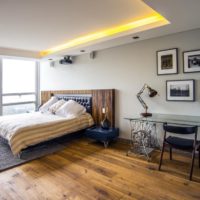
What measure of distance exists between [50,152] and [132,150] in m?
1.64

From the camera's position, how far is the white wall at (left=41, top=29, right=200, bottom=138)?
9.88 ft

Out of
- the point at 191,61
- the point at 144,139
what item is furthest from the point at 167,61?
the point at 144,139

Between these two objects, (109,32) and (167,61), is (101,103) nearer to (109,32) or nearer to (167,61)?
(109,32)

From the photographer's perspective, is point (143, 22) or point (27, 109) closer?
point (143, 22)

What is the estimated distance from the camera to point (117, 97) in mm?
3963

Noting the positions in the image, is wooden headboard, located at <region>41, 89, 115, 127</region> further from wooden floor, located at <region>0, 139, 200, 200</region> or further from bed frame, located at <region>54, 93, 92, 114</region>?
wooden floor, located at <region>0, 139, 200, 200</region>

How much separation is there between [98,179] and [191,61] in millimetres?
2465

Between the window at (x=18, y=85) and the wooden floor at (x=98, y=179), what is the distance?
346 centimetres

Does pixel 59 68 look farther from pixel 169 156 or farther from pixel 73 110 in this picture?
pixel 169 156

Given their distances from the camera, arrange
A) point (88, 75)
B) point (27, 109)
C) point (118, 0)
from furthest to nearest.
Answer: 1. point (27, 109)
2. point (88, 75)
3. point (118, 0)

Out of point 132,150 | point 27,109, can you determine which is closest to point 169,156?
point 132,150

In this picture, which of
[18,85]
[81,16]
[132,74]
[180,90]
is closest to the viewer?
[81,16]

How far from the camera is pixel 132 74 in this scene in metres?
3.69

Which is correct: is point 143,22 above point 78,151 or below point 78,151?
above
